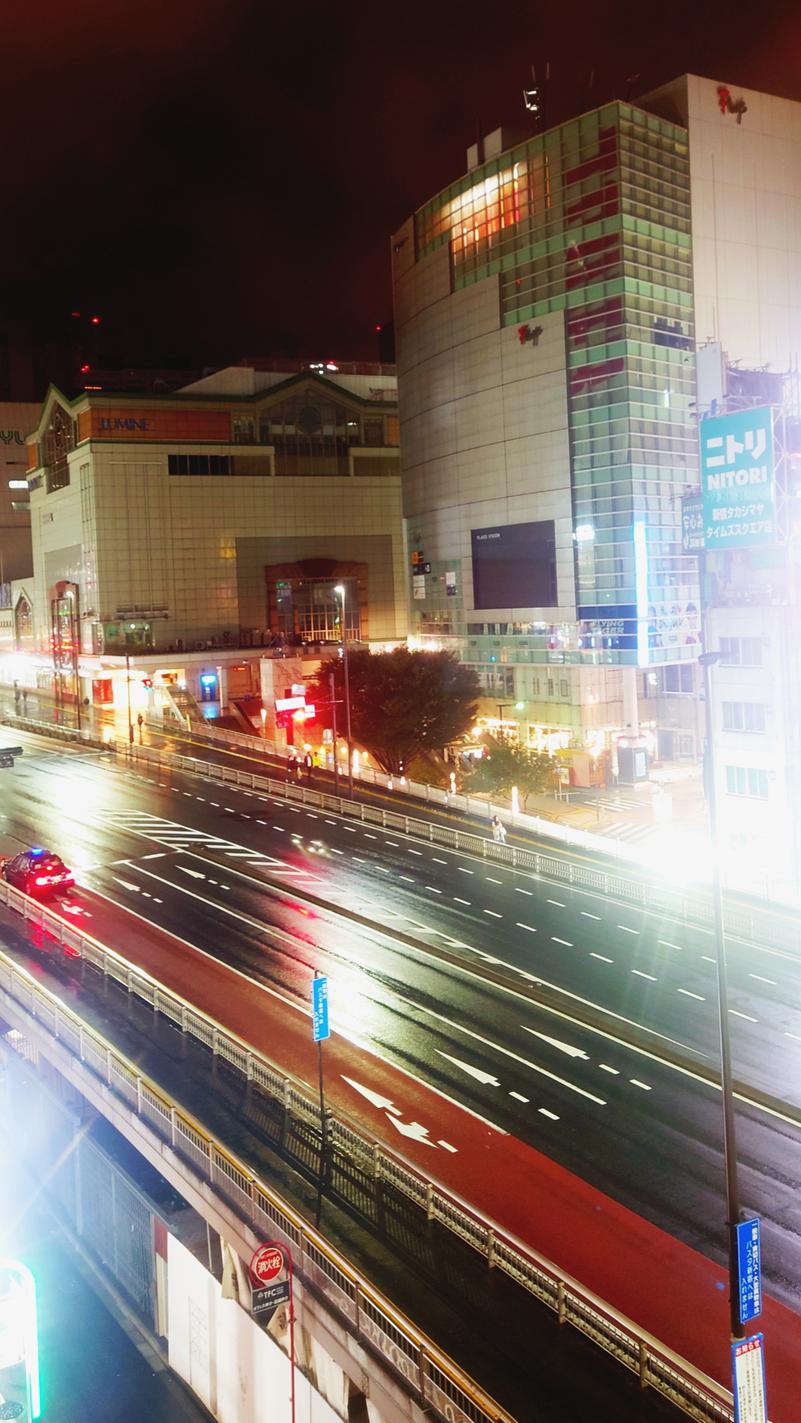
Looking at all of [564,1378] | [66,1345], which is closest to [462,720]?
[66,1345]

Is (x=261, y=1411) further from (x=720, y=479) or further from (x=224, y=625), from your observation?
(x=224, y=625)

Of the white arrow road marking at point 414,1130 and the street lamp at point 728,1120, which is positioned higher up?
the street lamp at point 728,1120

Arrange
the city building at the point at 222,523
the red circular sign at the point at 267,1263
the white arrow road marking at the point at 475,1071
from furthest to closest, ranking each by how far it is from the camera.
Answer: the city building at the point at 222,523 → the white arrow road marking at the point at 475,1071 → the red circular sign at the point at 267,1263

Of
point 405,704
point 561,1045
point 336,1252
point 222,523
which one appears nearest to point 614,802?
point 405,704

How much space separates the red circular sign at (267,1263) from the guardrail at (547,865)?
78.1ft

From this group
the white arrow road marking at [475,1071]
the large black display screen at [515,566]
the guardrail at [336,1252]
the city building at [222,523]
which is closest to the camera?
the guardrail at [336,1252]

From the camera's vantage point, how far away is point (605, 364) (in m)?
74.2

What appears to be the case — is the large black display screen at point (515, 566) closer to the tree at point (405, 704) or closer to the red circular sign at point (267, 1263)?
the tree at point (405, 704)

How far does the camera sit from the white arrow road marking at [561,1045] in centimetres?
2609

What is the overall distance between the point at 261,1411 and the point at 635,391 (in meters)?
65.8

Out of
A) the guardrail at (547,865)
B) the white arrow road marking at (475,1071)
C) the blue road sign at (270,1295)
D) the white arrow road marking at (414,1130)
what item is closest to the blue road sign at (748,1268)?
the blue road sign at (270,1295)

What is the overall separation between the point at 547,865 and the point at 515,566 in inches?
1672

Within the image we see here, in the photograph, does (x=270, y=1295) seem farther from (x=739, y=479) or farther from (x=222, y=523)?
(x=222, y=523)

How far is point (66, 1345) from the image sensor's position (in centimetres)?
2503
